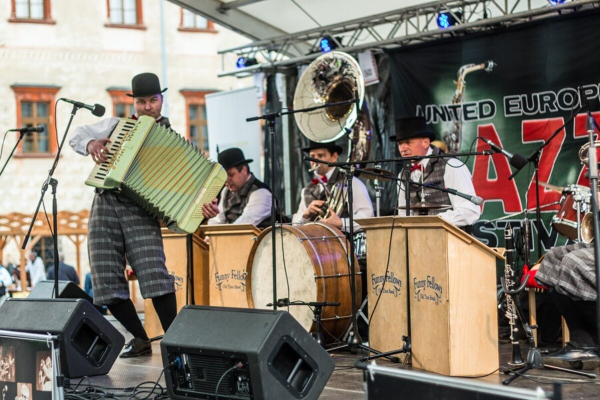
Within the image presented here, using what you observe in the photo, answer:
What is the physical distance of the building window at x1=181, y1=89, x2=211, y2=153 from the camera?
29.0m

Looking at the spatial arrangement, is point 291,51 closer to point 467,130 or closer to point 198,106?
point 467,130

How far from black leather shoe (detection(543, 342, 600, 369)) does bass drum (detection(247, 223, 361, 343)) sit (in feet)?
5.69

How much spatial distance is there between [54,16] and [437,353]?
2481cm

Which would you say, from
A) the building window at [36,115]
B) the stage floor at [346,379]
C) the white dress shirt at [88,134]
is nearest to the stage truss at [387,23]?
the stage floor at [346,379]

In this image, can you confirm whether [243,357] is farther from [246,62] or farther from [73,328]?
[246,62]

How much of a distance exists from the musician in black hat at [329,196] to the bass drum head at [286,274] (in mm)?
539

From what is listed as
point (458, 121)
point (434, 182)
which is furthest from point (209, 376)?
point (458, 121)

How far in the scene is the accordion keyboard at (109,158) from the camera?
581 cm

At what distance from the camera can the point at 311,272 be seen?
659 cm

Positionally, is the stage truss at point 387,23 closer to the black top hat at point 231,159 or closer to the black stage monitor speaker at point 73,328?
the black top hat at point 231,159

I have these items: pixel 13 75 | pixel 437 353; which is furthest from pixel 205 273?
pixel 13 75

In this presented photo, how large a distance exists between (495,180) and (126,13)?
22.1m

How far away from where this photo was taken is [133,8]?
28891 millimetres

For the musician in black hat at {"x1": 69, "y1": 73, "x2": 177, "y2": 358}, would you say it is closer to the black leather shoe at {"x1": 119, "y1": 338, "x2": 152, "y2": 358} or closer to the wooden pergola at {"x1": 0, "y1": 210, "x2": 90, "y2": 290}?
the black leather shoe at {"x1": 119, "y1": 338, "x2": 152, "y2": 358}
